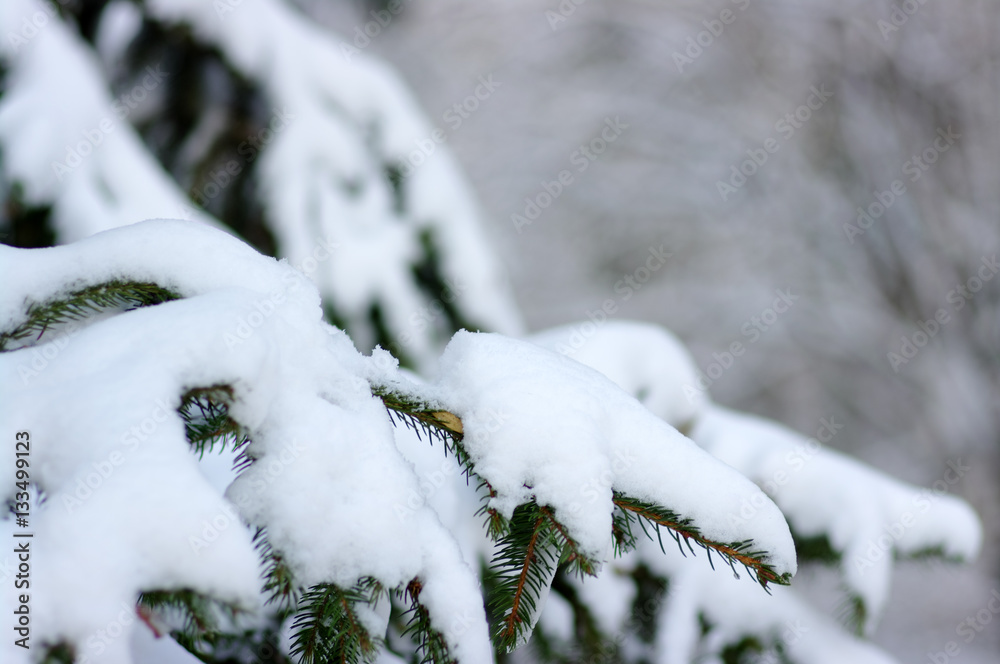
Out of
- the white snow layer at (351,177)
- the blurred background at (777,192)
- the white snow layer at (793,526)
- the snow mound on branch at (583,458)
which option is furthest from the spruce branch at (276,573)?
the blurred background at (777,192)

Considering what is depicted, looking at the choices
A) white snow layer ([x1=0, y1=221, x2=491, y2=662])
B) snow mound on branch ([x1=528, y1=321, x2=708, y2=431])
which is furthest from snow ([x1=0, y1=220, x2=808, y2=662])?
snow mound on branch ([x1=528, y1=321, x2=708, y2=431])

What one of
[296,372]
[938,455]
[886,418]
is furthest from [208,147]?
[886,418]

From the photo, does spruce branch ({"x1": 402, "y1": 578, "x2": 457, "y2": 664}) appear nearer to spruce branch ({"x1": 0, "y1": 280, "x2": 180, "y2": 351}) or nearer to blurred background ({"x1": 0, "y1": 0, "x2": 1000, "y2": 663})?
spruce branch ({"x1": 0, "y1": 280, "x2": 180, "y2": 351})

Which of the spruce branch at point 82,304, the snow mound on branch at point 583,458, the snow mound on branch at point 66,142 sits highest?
the snow mound on branch at point 583,458

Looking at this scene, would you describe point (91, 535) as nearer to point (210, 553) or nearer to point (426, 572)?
point (210, 553)

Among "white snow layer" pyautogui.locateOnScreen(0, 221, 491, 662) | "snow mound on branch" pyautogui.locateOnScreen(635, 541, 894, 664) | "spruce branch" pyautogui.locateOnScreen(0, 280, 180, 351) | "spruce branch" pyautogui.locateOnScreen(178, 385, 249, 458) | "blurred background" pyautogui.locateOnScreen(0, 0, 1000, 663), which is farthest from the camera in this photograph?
"blurred background" pyautogui.locateOnScreen(0, 0, 1000, 663)

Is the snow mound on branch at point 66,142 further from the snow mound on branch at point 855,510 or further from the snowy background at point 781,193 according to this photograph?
the snowy background at point 781,193
